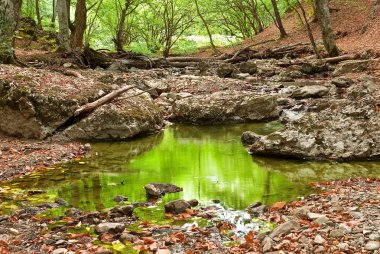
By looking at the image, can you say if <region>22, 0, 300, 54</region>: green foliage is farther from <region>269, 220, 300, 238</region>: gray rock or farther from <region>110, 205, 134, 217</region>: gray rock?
<region>269, 220, 300, 238</region>: gray rock

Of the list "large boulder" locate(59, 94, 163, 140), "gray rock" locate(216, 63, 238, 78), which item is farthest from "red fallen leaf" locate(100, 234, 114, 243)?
"gray rock" locate(216, 63, 238, 78)

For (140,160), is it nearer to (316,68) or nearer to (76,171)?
(76,171)

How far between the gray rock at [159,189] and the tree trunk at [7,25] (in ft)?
25.1

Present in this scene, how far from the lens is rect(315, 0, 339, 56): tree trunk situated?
16.7m

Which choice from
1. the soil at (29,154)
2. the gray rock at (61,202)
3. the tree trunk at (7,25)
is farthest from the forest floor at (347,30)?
the gray rock at (61,202)

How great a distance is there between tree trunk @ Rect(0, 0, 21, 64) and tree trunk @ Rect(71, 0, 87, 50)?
5986 mm

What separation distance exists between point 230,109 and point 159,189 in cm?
547

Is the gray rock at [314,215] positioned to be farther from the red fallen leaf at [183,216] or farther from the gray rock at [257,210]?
the red fallen leaf at [183,216]

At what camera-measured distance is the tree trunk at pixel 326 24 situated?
16703 millimetres

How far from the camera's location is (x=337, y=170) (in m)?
6.10

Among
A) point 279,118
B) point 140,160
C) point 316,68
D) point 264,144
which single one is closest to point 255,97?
point 279,118

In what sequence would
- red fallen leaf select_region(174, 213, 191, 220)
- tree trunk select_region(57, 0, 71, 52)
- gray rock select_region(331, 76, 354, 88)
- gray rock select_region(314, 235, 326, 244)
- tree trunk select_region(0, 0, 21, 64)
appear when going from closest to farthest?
1. gray rock select_region(314, 235, 326, 244)
2. red fallen leaf select_region(174, 213, 191, 220)
3. tree trunk select_region(0, 0, 21, 64)
4. gray rock select_region(331, 76, 354, 88)
5. tree trunk select_region(57, 0, 71, 52)

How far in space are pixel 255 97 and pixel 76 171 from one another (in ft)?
17.6

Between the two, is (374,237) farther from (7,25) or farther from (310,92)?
(7,25)
